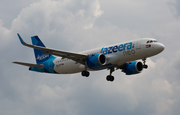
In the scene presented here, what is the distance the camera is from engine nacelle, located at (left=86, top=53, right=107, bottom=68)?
4869cm

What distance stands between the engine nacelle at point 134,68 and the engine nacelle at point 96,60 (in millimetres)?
8416

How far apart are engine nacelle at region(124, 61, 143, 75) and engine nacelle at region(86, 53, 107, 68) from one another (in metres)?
8.42

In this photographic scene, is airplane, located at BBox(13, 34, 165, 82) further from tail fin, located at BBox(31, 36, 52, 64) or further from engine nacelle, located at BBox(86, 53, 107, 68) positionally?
tail fin, located at BBox(31, 36, 52, 64)

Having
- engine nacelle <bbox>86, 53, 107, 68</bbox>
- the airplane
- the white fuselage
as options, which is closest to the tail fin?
the airplane

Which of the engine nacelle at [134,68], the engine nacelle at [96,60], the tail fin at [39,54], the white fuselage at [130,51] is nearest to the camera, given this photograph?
the white fuselage at [130,51]

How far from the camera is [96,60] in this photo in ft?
160

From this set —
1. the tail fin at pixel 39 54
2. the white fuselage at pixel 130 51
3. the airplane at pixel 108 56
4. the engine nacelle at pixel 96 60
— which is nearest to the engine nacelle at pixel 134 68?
the airplane at pixel 108 56

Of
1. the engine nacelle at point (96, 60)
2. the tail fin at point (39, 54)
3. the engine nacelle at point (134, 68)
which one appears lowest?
the engine nacelle at point (96, 60)

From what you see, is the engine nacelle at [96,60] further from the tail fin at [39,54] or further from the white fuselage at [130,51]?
the tail fin at [39,54]

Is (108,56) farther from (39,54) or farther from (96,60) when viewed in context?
(39,54)

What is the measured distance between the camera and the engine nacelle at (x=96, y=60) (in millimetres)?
48688

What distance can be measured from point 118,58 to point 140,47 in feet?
12.3

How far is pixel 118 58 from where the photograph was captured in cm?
4900

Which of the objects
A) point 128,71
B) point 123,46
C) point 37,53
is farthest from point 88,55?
point 37,53
